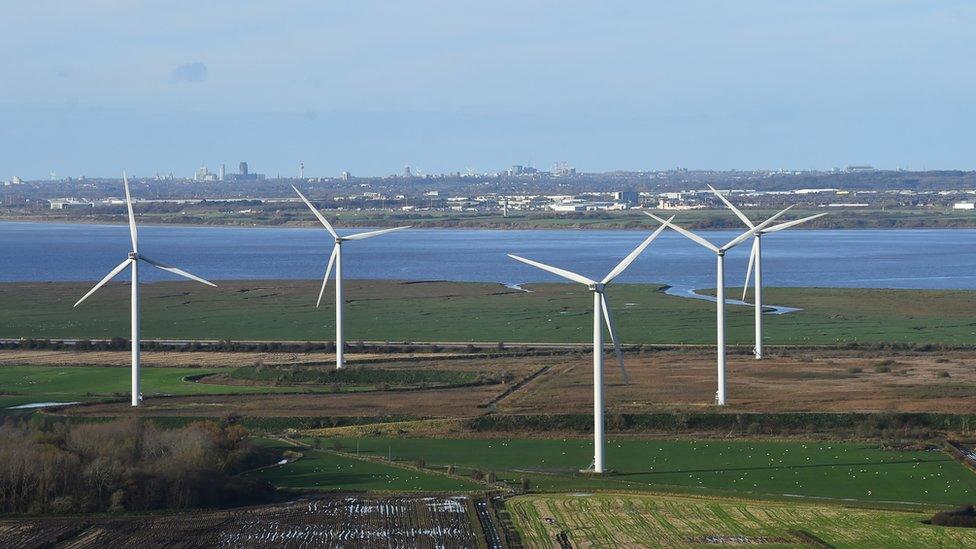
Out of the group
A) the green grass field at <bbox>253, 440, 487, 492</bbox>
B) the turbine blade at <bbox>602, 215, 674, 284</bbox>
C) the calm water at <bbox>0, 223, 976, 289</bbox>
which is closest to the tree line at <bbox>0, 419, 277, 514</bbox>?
the green grass field at <bbox>253, 440, 487, 492</bbox>

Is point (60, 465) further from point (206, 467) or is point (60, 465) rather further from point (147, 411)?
point (147, 411)

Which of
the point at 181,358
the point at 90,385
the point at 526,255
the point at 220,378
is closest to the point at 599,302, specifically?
the point at 220,378

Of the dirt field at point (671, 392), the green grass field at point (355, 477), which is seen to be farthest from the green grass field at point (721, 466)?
the dirt field at point (671, 392)

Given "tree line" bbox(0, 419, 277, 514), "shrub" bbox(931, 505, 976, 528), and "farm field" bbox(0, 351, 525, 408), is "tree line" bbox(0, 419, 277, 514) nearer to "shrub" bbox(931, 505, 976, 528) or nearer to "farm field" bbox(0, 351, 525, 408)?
"farm field" bbox(0, 351, 525, 408)

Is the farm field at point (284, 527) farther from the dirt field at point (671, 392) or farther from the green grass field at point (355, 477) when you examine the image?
the dirt field at point (671, 392)

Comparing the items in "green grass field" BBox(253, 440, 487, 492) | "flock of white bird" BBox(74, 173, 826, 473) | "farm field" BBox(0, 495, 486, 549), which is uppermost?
"flock of white bird" BBox(74, 173, 826, 473)

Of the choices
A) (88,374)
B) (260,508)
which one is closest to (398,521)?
(260,508)
